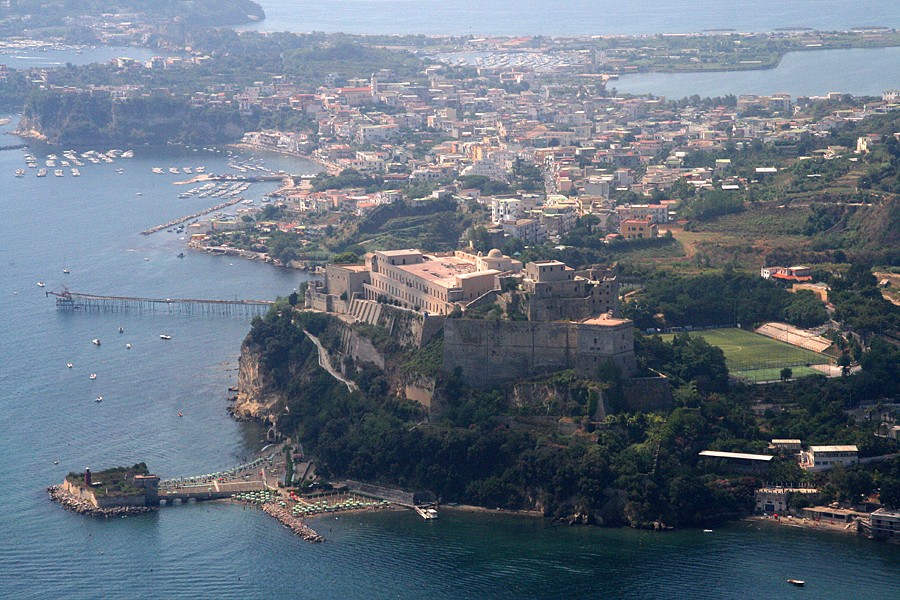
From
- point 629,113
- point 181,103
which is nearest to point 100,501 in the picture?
point 629,113

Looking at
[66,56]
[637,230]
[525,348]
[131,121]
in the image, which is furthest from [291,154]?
[525,348]

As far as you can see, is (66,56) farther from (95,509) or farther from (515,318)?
(95,509)

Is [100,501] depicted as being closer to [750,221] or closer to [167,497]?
[167,497]

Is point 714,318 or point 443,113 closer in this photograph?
point 714,318

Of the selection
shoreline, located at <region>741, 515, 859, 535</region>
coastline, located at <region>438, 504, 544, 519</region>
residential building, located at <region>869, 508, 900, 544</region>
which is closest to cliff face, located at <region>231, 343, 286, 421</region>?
coastline, located at <region>438, 504, 544, 519</region>

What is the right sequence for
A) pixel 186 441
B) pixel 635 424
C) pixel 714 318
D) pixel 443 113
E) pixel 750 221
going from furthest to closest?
pixel 443 113 < pixel 750 221 < pixel 714 318 < pixel 186 441 < pixel 635 424

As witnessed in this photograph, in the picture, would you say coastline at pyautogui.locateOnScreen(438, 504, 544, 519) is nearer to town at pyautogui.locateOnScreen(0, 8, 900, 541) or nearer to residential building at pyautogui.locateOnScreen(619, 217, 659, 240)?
town at pyautogui.locateOnScreen(0, 8, 900, 541)

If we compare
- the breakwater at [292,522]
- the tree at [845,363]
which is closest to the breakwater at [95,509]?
the breakwater at [292,522]
